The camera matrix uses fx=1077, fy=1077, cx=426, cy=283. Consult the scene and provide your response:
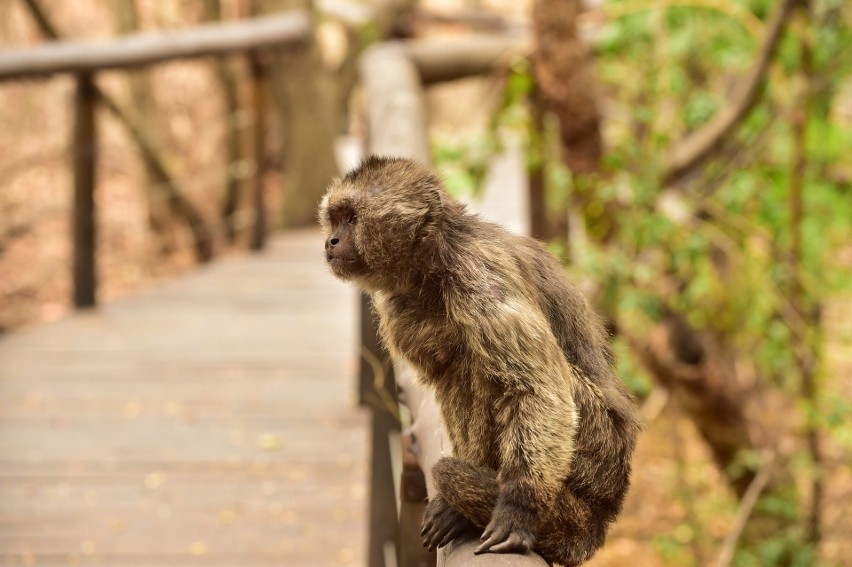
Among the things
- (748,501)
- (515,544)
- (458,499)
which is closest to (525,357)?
(458,499)

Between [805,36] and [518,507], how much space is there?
135 inches

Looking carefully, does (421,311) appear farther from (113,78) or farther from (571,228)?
(113,78)

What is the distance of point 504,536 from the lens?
207 cm

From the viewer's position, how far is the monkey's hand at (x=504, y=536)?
200 centimetres

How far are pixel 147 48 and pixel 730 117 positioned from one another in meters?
3.85

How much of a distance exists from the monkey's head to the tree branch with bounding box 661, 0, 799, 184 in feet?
8.00

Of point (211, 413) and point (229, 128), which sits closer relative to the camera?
point (211, 413)

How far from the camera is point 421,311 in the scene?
260 cm

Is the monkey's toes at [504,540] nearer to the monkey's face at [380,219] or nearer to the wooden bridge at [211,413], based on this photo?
the wooden bridge at [211,413]

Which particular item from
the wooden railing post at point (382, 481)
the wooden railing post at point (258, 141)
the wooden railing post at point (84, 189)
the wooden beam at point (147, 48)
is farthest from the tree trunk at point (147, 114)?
the wooden railing post at point (382, 481)

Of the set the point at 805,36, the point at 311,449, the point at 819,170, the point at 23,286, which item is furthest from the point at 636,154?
the point at 23,286

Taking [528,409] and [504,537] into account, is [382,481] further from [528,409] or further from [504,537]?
[504,537]

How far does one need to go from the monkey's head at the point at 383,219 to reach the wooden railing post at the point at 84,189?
4.31m

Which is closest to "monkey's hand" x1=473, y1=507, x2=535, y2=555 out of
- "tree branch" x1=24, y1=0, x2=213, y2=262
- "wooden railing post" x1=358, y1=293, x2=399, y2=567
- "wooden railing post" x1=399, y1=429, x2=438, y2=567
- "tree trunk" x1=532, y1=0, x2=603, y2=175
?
"wooden railing post" x1=399, y1=429, x2=438, y2=567
